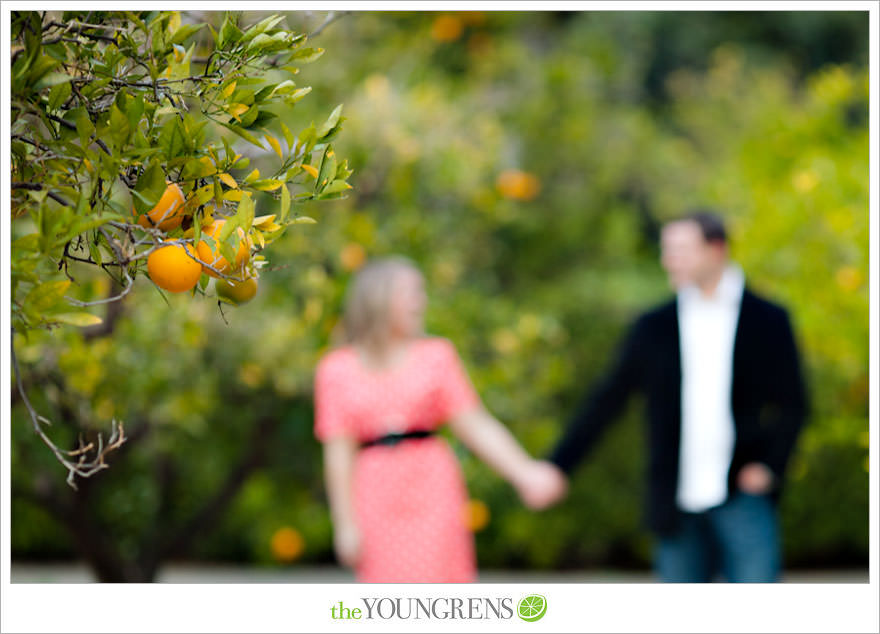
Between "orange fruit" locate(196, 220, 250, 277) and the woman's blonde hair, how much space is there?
1730 millimetres

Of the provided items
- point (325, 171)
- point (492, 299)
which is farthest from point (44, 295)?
point (492, 299)

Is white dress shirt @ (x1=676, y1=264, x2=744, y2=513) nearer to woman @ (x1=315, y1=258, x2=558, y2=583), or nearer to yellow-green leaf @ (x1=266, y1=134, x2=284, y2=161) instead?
woman @ (x1=315, y1=258, x2=558, y2=583)

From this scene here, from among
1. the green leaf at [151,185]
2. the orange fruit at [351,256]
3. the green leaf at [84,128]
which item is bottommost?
the orange fruit at [351,256]

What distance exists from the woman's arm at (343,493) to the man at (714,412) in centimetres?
60

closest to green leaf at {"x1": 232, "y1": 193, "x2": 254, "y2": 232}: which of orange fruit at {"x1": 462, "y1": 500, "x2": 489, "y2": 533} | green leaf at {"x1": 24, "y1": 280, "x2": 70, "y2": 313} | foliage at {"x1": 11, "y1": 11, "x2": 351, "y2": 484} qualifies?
foliage at {"x1": 11, "y1": 11, "x2": 351, "y2": 484}

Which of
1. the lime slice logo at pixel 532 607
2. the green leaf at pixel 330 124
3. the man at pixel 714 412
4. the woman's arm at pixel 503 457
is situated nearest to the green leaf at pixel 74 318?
the green leaf at pixel 330 124

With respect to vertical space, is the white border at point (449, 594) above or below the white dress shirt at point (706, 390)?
above

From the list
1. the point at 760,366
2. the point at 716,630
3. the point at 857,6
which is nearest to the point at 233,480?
the point at 760,366

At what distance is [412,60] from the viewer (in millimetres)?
4148

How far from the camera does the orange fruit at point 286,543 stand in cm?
446

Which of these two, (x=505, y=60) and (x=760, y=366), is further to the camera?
(x=505, y=60)

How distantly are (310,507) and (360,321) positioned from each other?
2.11 meters

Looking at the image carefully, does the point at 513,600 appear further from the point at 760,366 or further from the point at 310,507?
the point at 310,507

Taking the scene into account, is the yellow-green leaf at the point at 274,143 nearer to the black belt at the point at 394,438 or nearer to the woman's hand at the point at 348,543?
the black belt at the point at 394,438
